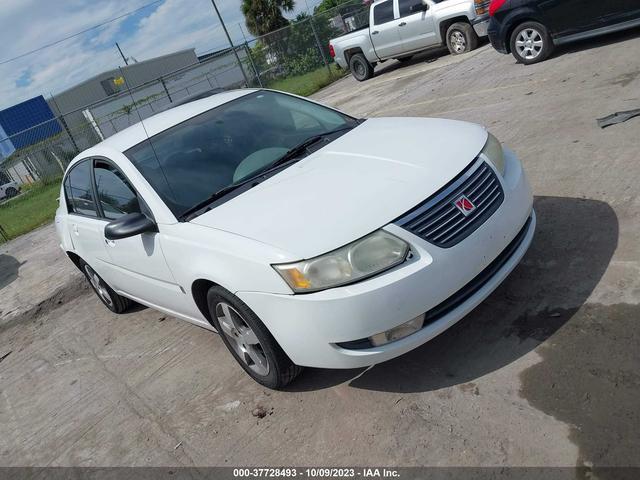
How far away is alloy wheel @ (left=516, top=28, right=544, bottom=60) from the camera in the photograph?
884cm

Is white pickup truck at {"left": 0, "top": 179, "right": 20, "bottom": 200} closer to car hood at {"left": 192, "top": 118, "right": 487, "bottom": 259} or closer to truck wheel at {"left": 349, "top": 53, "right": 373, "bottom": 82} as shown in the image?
truck wheel at {"left": 349, "top": 53, "right": 373, "bottom": 82}

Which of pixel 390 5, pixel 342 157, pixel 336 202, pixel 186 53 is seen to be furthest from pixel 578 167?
pixel 186 53

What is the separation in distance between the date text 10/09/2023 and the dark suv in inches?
309

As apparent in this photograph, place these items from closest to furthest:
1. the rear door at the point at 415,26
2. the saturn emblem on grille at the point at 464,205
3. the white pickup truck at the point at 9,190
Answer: the saturn emblem on grille at the point at 464,205 < the rear door at the point at 415,26 < the white pickup truck at the point at 9,190

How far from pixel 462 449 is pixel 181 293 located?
77.1 inches

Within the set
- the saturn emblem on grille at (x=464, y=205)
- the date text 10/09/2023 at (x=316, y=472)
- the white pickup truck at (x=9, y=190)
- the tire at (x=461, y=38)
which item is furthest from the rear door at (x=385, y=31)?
the white pickup truck at (x=9, y=190)

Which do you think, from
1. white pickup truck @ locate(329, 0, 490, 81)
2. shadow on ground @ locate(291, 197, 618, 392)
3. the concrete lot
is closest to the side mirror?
the concrete lot

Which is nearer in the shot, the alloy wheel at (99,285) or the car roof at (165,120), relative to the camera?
the car roof at (165,120)

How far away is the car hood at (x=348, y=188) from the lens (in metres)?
2.74

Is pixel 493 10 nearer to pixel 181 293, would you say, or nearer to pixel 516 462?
pixel 181 293

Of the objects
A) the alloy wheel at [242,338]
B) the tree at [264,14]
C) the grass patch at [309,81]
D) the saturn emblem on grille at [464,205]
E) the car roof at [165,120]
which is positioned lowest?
the grass patch at [309,81]

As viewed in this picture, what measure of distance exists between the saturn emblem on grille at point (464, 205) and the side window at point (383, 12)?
1293 centimetres

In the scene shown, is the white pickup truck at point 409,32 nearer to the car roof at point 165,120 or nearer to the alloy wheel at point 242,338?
the car roof at point 165,120

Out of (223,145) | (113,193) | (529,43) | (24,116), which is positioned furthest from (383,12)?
(24,116)
